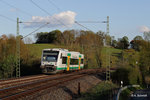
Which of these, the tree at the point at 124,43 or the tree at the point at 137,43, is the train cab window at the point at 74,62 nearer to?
the tree at the point at 137,43

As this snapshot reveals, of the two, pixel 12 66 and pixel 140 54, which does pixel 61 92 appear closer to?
pixel 12 66

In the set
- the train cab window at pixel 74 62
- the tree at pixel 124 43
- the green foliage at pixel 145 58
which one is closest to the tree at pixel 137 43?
the green foliage at pixel 145 58

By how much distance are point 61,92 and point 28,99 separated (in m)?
3.51

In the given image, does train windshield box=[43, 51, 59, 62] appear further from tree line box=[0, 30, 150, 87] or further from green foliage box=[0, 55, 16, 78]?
green foliage box=[0, 55, 16, 78]

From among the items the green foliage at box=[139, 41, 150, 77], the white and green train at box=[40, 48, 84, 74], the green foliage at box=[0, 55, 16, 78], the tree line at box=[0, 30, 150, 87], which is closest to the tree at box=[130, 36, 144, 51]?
the tree line at box=[0, 30, 150, 87]

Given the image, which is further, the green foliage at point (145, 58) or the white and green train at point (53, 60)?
the green foliage at point (145, 58)

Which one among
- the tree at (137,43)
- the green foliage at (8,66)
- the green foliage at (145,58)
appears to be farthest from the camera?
the tree at (137,43)

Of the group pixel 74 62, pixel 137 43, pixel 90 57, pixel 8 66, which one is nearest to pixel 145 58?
pixel 90 57

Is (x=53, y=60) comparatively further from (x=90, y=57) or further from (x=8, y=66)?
(x=90, y=57)

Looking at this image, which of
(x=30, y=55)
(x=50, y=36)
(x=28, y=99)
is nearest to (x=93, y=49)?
(x=30, y=55)

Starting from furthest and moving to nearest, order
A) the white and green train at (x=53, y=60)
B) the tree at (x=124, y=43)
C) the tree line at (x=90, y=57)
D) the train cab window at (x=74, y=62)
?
the tree at (x=124, y=43) < the tree line at (x=90, y=57) < the train cab window at (x=74, y=62) < the white and green train at (x=53, y=60)

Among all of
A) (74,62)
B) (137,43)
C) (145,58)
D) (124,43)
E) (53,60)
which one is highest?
(124,43)

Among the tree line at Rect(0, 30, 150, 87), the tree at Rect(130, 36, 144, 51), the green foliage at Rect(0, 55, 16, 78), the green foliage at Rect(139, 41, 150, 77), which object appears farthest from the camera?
the tree at Rect(130, 36, 144, 51)

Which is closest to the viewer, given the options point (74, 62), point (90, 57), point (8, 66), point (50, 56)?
point (50, 56)
